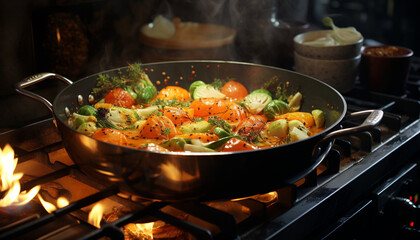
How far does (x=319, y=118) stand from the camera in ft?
6.49

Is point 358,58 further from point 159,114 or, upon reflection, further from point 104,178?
point 104,178

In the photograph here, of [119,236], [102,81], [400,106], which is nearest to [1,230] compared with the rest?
[119,236]

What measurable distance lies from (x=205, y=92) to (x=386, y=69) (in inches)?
41.0

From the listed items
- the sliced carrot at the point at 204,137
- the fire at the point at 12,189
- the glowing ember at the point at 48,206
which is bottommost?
the glowing ember at the point at 48,206

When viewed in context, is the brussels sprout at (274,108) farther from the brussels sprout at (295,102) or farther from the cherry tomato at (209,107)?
the cherry tomato at (209,107)

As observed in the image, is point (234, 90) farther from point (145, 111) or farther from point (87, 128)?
point (87, 128)

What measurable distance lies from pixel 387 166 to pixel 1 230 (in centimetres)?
147

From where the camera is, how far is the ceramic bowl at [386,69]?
247 centimetres

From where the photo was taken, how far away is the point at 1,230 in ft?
3.85

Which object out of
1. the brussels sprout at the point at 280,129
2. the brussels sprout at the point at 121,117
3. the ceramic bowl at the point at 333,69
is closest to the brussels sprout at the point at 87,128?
the brussels sprout at the point at 121,117

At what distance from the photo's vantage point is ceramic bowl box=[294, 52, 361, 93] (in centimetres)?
244

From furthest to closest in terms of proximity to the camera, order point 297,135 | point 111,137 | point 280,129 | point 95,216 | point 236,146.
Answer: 1. point 280,129
2. point 297,135
3. point 111,137
4. point 236,146
5. point 95,216

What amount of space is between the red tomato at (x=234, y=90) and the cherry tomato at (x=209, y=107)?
0.19 metres

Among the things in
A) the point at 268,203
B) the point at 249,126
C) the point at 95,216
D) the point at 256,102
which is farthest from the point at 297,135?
the point at 95,216
